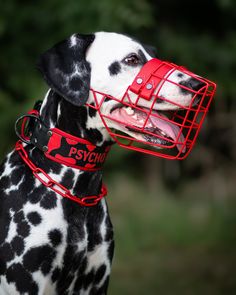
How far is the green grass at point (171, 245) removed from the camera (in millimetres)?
6047

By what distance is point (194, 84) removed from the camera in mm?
3021

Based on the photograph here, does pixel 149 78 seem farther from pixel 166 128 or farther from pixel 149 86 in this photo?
pixel 166 128

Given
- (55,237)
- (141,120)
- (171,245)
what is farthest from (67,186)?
(171,245)

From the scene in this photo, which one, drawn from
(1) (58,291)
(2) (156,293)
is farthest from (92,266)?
(2) (156,293)

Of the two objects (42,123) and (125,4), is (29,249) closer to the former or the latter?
(42,123)

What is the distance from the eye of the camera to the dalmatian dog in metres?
3.06

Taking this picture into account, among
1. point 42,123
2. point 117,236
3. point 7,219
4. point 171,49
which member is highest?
point 42,123

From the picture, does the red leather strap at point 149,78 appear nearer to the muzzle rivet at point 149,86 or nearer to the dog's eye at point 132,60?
the muzzle rivet at point 149,86

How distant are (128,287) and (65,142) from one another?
3.22 meters

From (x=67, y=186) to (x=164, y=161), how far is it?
6.43 meters

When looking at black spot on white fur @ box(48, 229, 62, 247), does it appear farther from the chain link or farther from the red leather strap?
the red leather strap

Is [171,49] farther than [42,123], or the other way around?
[171,49]

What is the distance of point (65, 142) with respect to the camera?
3156 mm

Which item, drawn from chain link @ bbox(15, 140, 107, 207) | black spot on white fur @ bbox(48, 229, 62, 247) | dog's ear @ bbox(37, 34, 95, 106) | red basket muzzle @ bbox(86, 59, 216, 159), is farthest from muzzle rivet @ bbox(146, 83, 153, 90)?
black spot on white fur @ bbox(48, 229, 62, 247)
